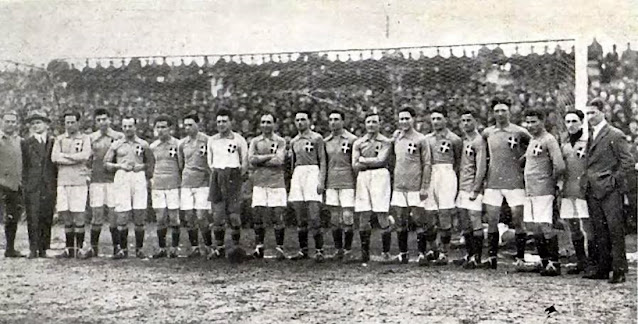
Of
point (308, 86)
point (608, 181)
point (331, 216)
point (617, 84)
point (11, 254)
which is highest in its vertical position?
point (308, 86)

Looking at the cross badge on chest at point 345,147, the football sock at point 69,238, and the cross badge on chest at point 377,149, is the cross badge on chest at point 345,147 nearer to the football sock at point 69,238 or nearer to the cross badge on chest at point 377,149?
the cross badge on chest at point 377,149

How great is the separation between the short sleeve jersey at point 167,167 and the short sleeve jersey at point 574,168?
3.05 meters

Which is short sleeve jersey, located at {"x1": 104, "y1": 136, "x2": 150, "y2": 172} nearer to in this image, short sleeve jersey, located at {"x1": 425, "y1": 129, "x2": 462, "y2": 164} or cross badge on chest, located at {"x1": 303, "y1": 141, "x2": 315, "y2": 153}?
cross badge on chest, located at {"x1": 303, "y1": 141, "x2": 315, "y2": 153}

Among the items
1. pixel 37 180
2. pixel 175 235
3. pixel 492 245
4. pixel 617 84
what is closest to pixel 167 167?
pixel 175 235

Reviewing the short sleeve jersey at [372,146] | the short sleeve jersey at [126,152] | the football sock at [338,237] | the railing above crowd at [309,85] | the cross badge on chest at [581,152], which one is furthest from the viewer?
the railing above crowd at [309,85]

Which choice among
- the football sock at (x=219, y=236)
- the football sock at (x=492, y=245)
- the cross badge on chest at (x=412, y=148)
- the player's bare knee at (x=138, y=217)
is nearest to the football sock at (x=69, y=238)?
the player's bare knee at (x=138, y=217)

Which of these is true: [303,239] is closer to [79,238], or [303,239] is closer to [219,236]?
[219,236]

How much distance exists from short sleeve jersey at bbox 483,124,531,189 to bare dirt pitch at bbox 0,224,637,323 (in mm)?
652

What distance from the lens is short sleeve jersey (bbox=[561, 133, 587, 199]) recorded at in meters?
4.74

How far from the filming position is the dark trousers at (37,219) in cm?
576

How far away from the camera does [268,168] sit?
18.3 ft

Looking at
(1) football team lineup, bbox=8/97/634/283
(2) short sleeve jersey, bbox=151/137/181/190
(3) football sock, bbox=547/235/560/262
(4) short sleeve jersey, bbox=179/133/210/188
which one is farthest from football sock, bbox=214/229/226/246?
(3) football sock, bbox=547/235/560/262

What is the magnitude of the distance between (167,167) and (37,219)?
1214mm

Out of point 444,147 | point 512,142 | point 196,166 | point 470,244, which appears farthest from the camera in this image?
point 196,166
